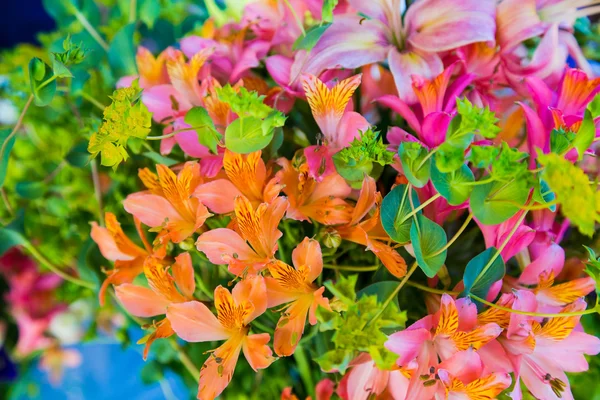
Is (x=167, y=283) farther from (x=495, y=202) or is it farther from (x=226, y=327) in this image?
(x=495, y=202)

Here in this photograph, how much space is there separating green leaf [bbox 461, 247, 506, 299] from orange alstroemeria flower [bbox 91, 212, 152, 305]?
161 mm

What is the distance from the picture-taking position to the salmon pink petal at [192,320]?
27cm

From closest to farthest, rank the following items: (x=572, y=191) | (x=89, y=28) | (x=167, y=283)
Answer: (x=572, y=191) → (x=167, y=283) → (x=89, y=28)

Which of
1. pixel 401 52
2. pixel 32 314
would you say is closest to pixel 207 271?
pixel 401 52

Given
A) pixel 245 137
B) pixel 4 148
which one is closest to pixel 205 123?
pixel 245 137

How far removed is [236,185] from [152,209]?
50 mm

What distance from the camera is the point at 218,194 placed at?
0.87 feet

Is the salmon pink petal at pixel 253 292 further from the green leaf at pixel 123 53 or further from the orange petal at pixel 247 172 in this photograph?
the green leaf at pixel 123 53

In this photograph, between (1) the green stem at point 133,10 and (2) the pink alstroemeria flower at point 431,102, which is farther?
(1) the green stem at point 133,10

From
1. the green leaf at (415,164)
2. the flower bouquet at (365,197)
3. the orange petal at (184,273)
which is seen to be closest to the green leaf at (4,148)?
the flower bouquet at (365,197)

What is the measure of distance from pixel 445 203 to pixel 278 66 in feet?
0.37

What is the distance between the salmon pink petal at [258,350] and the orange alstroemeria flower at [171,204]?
0.06 m

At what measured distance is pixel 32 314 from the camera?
54 cm

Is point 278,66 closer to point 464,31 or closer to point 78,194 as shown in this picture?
point 464,31
